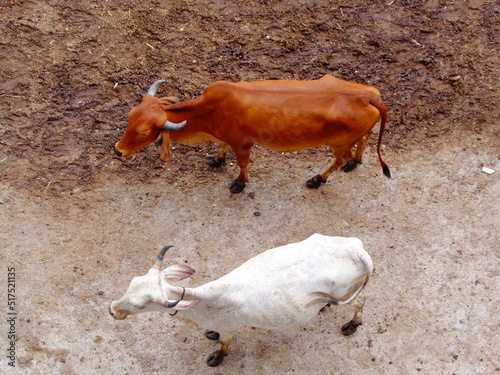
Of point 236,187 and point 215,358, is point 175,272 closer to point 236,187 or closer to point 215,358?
point 215,358

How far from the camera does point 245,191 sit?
22.0 ft

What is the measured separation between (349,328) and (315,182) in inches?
76.8

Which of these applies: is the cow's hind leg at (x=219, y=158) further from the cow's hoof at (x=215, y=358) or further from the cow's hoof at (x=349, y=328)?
the cow's hoof at (x=349, y=328)

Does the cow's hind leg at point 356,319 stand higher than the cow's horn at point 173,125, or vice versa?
the cow's horn at point 173,125

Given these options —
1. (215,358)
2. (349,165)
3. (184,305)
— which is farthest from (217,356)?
(349,165)

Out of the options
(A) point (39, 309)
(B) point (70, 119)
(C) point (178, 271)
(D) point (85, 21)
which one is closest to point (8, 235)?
(A) point (39, 309)

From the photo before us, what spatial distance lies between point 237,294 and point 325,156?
2963 mm

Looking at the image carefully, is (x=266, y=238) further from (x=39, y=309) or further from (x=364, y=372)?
(x=39, y=309)

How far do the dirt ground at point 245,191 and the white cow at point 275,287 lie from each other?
0.85 meters

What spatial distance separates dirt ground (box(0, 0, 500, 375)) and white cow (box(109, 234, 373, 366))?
0.85 metres

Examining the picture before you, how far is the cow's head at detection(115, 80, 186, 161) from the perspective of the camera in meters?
5.68

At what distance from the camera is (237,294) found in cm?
465

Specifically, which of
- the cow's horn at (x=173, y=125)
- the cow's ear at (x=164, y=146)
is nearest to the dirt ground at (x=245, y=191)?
the cow's ear at (x=164, y=146)

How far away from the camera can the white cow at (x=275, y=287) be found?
4.59 m
